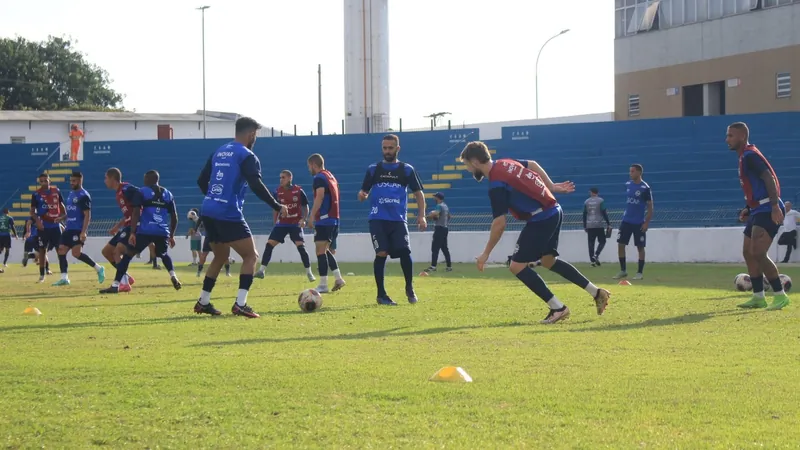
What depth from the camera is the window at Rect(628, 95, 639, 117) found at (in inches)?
1921

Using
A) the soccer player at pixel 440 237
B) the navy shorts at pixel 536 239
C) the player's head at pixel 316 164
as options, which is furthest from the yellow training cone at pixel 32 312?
the soccer player at pixel 440 237

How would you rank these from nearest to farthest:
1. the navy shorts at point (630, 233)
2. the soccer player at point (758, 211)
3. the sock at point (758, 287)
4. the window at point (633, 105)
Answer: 1. the soccer player at point (758, 211)
2. the sock at point (758, 287)
3. the navy shorts at point (630, 233)
4. the window at point (633, 105)

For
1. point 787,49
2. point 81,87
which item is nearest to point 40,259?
point 787,49

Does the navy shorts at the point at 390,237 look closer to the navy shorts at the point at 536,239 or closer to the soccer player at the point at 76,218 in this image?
the navy shorts at the point at 536,239

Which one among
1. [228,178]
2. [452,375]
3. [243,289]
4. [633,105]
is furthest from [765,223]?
[633,105]

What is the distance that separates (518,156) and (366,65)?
11.7 metres

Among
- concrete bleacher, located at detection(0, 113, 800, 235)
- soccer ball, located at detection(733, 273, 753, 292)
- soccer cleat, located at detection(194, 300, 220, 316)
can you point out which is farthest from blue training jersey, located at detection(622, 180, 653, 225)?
concrete bleacher, located at detection(0, 113, 800, 235)

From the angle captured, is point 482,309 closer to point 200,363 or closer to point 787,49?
point 200,363

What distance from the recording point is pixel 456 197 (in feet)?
120

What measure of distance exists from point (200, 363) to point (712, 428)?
3783 millimetres

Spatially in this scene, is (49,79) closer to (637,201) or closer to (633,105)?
(633,105)

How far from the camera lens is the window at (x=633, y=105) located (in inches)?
1921

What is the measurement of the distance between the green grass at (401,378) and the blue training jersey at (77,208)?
19.2ft

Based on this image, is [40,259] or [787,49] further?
[787,49]
